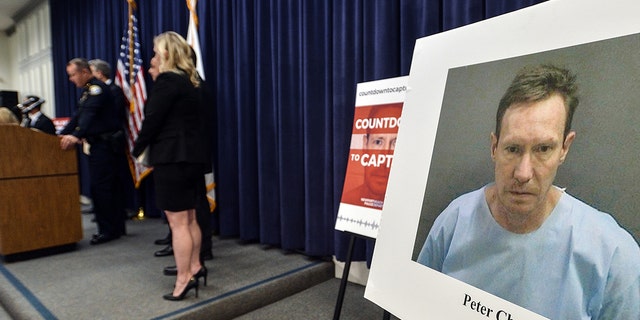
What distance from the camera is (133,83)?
10.9 ft

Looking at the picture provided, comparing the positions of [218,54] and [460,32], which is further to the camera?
[218,54]

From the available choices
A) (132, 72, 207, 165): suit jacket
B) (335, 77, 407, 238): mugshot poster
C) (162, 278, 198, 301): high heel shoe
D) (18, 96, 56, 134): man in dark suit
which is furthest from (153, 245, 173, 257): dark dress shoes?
(18, 96, 56, 134): man in dark suit

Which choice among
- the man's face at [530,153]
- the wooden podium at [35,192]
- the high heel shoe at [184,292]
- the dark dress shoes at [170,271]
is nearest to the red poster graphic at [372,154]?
the man's face at [530,153]

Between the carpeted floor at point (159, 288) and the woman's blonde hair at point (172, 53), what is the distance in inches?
40.1

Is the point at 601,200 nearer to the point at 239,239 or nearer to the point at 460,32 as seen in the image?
the point at 460,32

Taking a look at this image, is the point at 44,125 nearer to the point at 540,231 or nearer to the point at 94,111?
the point at 94,111

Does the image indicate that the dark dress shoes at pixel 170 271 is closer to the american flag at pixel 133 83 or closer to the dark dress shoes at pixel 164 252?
the dark dress shoes at pixel 164 252

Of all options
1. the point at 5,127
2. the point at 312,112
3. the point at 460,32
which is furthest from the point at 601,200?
the point at 5,127

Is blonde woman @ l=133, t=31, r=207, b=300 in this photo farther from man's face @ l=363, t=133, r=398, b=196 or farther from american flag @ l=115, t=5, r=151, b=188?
american flag @ l=115, t=5, r=151, b=188

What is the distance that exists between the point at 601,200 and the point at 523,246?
0.45 feet

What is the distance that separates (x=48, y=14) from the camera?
5.39m

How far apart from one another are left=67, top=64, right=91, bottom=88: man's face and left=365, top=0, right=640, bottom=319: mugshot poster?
2.60 meters

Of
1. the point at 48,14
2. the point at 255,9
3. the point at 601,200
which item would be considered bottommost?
the point at 601,200

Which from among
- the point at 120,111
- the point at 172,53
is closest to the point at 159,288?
the point at 172,53
